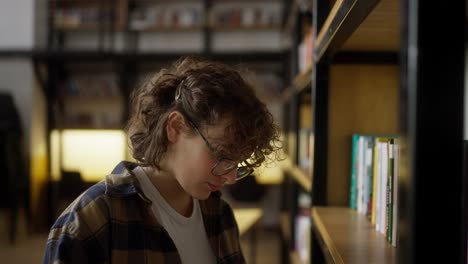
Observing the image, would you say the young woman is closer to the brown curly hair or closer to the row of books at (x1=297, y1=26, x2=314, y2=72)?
the brown curly hair

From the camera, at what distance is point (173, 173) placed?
119 cm

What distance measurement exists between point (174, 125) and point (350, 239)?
512mm

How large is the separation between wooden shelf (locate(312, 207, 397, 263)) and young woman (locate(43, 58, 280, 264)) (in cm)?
27

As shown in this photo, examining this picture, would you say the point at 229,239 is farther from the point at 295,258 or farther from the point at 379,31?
the point at 295,258

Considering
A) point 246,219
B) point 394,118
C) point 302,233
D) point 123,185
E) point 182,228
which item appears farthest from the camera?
point 302,233

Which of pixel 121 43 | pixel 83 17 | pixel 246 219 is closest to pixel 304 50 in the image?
pixel 246 219

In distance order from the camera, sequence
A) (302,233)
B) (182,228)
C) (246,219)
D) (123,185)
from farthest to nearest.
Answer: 1. (302,233)
2. (246,219)
3. (182,228)
4. (123,185)

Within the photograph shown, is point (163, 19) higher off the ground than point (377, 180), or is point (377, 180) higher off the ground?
point (163, 19)

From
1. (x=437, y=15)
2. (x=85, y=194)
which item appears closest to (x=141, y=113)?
(x=85, y=194)

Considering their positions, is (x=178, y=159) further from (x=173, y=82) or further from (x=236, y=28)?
(x=236, y=28)

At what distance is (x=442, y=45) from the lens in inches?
18.7

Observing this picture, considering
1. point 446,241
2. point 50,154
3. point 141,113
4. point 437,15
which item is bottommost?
point 50,154

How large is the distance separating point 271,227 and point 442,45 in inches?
208

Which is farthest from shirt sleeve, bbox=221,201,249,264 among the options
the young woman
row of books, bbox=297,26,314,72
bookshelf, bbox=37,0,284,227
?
bookshelf, bbox=37,0,284,227
